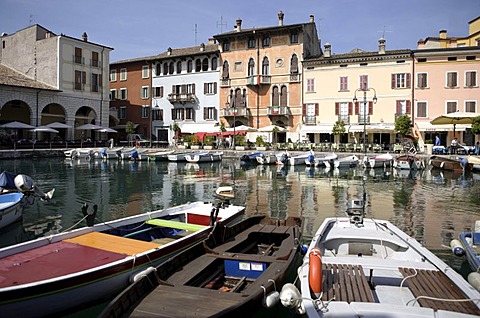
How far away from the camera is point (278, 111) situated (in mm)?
47375

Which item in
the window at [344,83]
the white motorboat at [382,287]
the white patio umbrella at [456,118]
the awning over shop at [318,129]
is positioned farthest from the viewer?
the window at [344,83]

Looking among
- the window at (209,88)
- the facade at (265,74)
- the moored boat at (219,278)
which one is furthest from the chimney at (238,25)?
the moored boat at (219,278)

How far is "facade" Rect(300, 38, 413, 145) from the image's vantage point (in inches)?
1670

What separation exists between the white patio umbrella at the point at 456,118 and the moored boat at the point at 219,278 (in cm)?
3099

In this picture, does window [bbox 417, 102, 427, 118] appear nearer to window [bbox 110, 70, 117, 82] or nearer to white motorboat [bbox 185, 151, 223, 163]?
white motorboat [bbox 185, 151, 223, 163]

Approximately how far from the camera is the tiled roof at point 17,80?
41.0 metres

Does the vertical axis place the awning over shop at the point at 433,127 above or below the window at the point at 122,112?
below

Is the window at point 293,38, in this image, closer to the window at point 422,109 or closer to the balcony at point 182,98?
the balcony at point 182,98

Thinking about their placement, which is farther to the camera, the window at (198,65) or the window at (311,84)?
the window at (198,65)

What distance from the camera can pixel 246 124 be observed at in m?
50.0

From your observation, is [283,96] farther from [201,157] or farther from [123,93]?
[123,93]

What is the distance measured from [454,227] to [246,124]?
38.2m

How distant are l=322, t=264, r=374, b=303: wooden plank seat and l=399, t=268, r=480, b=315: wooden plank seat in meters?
0.65

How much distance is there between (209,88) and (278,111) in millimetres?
10451
